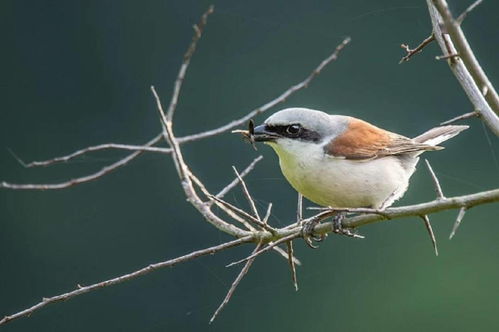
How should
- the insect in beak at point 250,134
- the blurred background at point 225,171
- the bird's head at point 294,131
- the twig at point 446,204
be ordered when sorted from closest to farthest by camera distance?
the twig at point 446,204, the insect in beak at point 250,134, the bird's head at point 294,131, the blurred background at point 225,171

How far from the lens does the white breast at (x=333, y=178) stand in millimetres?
3488

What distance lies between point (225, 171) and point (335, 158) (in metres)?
8.64

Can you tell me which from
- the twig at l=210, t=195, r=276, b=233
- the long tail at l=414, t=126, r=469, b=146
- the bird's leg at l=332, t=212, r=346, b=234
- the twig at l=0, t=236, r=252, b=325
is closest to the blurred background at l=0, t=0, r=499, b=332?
the long tail at l=414, t=126, r=469, b=146

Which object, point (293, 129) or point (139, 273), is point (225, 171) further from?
point (139, 273)

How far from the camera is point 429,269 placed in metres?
13.3

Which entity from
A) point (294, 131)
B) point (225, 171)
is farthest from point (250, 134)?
point (225, 171)

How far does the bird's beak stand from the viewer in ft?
11.4

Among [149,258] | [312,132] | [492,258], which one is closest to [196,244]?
[149,258]

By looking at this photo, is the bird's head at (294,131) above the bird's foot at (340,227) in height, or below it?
above

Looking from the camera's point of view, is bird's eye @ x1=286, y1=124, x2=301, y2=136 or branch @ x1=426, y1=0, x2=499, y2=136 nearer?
branch @ x1=426, y1=0, x2=499, y2=136

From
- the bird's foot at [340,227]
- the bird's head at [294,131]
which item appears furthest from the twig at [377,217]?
the bird's head at [294,131]

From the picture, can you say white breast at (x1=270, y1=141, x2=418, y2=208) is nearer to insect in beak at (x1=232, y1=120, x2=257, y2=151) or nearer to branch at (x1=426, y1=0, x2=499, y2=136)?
insect in beak at (x1=232, y1=120, x2=257, y2=151)

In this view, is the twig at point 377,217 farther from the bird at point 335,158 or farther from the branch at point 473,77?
the bird at point 335,158

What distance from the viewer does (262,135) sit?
350 cm
